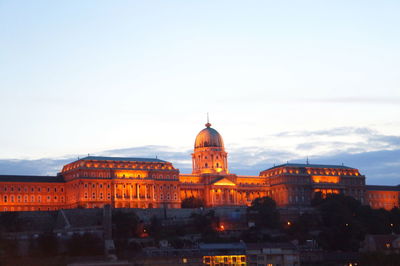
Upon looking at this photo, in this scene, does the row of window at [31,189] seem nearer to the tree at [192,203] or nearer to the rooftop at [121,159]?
the rooftop at [121,159]

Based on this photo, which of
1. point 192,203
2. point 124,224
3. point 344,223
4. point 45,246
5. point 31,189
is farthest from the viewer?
point 192,203

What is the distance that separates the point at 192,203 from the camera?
173 meters

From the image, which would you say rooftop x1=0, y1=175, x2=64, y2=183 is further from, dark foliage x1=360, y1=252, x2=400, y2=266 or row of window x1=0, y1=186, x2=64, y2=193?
dark foliage x1=360, y1=252, x2=400, y2=266

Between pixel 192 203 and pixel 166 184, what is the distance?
781 centimetres

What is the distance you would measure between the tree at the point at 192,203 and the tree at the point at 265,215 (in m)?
22.4

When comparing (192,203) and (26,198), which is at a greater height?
(26,198)

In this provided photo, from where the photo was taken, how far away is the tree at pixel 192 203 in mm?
171875

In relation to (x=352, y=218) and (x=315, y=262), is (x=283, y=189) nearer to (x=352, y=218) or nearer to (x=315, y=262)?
(x=352, y=218)

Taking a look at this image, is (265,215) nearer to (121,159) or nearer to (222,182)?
(222,182)

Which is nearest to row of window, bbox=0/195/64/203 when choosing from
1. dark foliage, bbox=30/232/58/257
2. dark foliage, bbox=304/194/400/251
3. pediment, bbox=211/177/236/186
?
pediment, bbox=211/177/236/186

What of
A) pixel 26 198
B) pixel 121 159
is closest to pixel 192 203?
pixel 121 159

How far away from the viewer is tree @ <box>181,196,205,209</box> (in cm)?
17188

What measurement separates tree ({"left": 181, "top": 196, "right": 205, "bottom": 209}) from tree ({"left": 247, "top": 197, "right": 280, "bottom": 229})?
22374mm

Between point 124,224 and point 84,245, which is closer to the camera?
point 84,245
